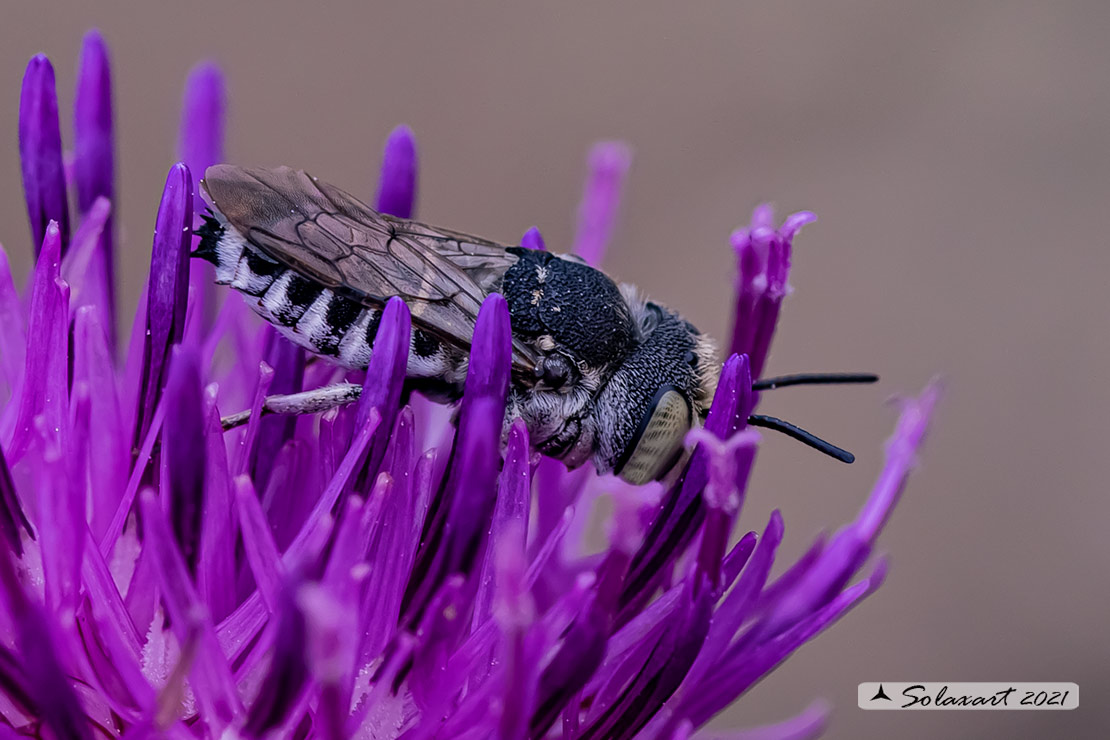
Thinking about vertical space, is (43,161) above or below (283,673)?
above

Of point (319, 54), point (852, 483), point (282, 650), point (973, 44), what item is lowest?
point (852, 483)

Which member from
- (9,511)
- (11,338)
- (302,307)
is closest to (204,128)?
(11,338)

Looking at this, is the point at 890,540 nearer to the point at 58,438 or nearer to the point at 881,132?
the point at 881,132

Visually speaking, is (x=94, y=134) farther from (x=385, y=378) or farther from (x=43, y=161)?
(x=385, y=378)

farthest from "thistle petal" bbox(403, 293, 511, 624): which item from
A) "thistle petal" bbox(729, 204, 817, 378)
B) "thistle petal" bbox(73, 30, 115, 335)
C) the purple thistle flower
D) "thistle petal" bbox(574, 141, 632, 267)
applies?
"thistle petal" bbox(574, 141, 632, 267)

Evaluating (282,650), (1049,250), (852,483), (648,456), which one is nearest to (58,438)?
(282,650)

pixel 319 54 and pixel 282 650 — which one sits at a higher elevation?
pixel 319 54
